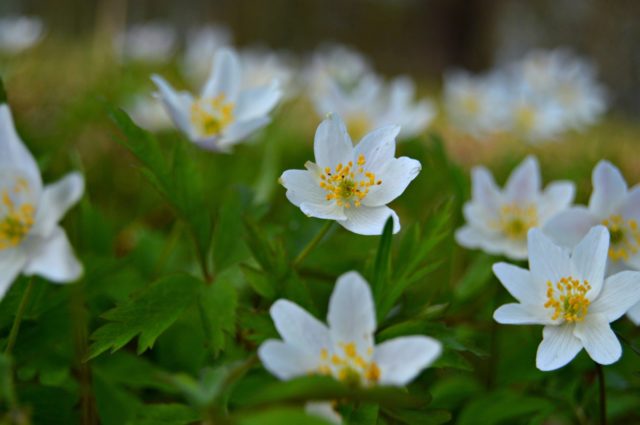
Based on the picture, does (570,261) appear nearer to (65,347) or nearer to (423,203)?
(65,347)

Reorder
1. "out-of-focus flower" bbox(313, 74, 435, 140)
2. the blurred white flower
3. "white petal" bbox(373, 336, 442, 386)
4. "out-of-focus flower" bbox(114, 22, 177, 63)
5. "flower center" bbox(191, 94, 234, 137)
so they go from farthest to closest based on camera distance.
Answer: "out-of-focus flower" bbox(114, 22, 177, 63) < the blurred white flower < "out-of-focus flower" bbox(313, 74, 435, 140) < "flower center" bbox(191, 94, 234, 137) < "white petal" bbox(373, 336, 442, 386)

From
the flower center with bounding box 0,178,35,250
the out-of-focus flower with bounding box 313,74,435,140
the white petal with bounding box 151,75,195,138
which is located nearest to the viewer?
the flower center with bounding box 0,178,35,250

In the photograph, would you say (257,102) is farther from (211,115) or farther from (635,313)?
(635,313)

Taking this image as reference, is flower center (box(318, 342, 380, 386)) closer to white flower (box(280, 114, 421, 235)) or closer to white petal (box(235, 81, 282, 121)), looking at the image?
white flower (box(280, 114, 421, 235))

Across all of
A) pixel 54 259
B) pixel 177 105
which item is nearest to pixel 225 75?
pixel 177 105

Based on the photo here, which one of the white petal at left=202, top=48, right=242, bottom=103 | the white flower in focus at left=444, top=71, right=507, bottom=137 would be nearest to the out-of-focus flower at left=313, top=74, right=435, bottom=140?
the white petal at left=202, top=48, right=242, bottom=103

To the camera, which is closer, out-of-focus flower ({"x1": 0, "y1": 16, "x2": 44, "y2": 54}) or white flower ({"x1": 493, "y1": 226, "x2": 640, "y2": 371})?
white flower ({"x1": 493, "y1": 226, "x2": 640, "y2": 371})
